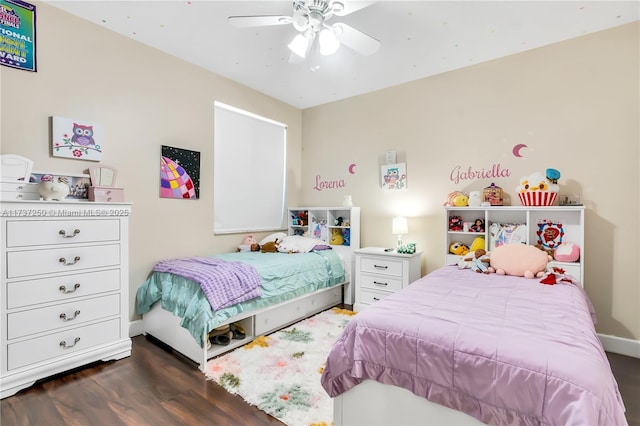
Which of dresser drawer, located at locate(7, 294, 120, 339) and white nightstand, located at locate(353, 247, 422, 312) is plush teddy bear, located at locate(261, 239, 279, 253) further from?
dresser drawer, located at locate(7, 294, 120, 339)

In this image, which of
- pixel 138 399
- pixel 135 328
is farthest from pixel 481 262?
pixel 135 328

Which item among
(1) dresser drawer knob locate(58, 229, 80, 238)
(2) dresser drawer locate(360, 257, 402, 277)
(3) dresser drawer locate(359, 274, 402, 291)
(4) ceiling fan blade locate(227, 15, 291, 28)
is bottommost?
(3) dresser drawer locate(359, 274, 402, 291)

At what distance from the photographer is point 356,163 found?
13.9ft

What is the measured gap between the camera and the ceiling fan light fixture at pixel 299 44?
89.4 inches

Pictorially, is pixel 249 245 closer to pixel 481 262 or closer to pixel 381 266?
pixel 381 266

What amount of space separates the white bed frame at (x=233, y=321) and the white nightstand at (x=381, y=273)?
0.46 m

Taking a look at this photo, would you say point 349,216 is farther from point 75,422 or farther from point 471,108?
point 75,422

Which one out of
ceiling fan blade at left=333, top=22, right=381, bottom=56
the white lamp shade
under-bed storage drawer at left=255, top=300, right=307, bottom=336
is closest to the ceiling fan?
ceiling fan blade at left=333, top=22, right=381, bottom=56

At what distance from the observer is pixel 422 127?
3691mm

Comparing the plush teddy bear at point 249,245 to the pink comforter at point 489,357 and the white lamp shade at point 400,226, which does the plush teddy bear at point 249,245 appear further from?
the pink comforter at point 489,357

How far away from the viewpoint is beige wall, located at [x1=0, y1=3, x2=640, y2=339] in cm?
256

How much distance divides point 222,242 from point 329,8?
8.61 ft

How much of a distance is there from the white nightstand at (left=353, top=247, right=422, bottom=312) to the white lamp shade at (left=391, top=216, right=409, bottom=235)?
248 millimetres

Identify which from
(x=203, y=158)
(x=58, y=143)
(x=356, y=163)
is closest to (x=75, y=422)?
(x=58, y=143)
